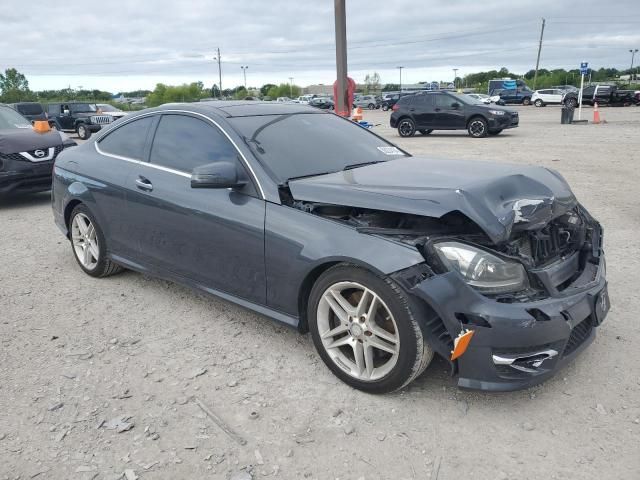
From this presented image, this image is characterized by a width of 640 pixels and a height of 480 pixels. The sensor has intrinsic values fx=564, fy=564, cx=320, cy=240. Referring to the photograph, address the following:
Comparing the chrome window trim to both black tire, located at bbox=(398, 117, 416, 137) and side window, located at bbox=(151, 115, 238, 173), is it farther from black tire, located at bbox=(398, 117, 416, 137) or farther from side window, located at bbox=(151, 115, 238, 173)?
black tire, located at bbox=(398, 117, 416, 137)

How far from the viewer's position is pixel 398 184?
321cm

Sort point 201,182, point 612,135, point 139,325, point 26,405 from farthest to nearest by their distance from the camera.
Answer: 1. point 612,135
2. point 139,325
3. point 201,182
4. point 26,405

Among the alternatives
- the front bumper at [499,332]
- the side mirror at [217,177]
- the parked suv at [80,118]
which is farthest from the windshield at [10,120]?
the parked suv at [80,118]

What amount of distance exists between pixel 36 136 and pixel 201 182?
6.58 meters

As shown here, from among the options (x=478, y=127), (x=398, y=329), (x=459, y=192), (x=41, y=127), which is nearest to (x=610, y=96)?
(x=478, y=127)

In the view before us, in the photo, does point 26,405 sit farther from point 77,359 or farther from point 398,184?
point 398,184

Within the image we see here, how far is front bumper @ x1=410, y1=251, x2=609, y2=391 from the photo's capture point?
8.71 feet

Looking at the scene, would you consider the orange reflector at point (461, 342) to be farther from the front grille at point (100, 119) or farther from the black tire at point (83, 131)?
the black tire at point (83, 131)

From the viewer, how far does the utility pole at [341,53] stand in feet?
35.1

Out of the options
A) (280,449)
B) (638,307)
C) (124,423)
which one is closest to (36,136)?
(124,423)

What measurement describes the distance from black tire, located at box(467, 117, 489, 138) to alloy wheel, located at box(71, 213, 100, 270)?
1566 centimetres

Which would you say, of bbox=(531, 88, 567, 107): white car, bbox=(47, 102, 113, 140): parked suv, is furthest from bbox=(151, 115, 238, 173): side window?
bbox=(531, 88, 567, 107): white car

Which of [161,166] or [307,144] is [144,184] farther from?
[307,144]

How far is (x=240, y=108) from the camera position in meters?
4.22
